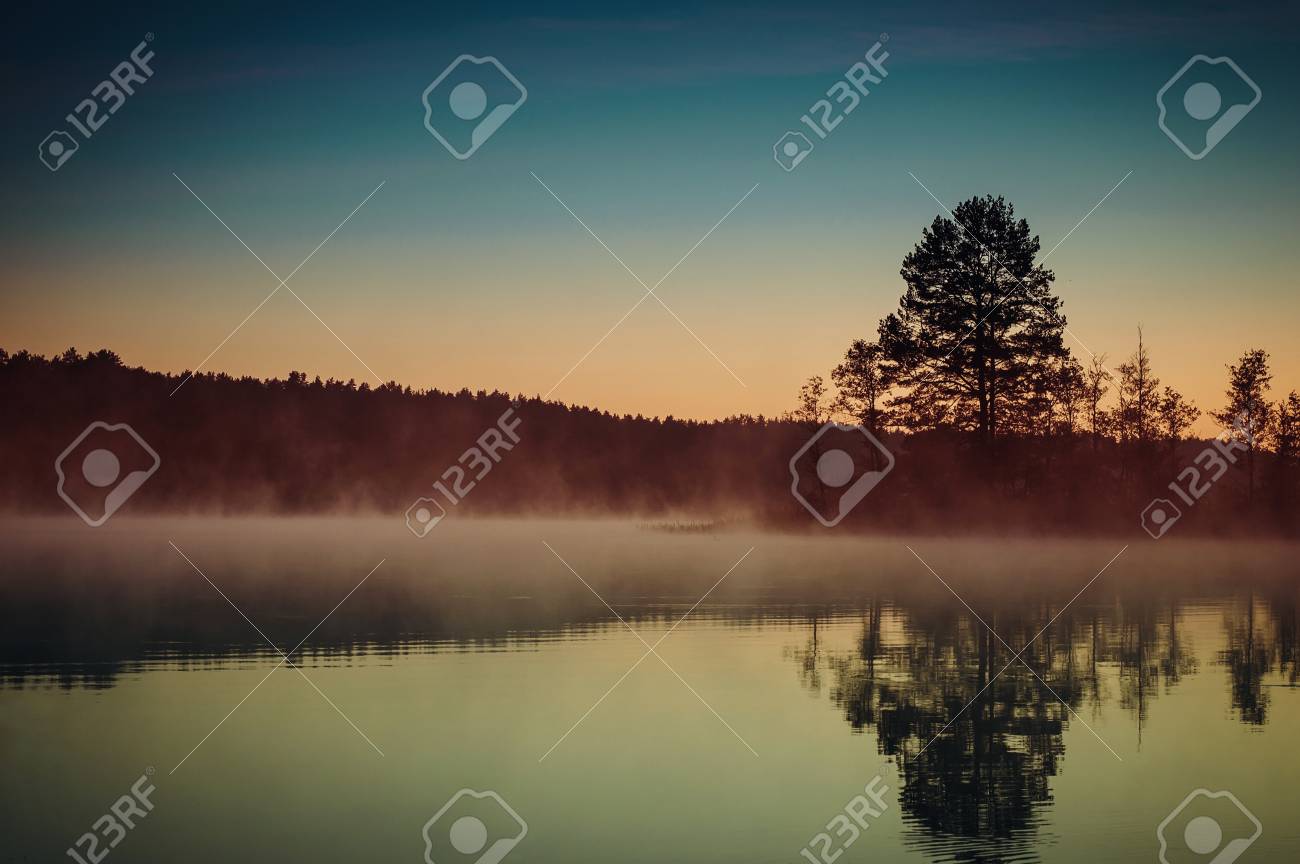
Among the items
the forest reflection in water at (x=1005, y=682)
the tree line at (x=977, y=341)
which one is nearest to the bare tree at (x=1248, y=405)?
the tree line at (x=977, y=341)

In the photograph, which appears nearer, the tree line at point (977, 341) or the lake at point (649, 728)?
the lake at point (649, 728)

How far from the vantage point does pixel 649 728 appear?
661 inches

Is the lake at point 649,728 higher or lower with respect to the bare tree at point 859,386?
lower

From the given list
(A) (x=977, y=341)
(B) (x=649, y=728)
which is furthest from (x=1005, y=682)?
(A) (x=977, y=341)

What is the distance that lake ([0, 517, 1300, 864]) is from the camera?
1192 cm

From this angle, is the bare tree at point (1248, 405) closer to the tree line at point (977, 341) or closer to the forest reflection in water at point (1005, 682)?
the tree line at point (977, 341)

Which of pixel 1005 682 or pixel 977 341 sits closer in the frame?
pixel 1005 682

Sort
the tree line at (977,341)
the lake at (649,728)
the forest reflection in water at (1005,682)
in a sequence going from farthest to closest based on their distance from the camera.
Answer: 1. the tree line at (977,341)
2. the forest reflection in water at (1005,682)
3. the lake at (649,728)

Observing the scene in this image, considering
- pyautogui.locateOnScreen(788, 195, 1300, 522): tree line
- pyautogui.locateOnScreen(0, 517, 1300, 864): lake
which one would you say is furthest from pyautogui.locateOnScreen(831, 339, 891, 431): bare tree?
pyautogui.locateOnScreen(0, 517, 1300, 864): lake

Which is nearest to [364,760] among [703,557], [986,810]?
[986,810]

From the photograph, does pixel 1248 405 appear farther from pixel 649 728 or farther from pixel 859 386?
pixel 649 728

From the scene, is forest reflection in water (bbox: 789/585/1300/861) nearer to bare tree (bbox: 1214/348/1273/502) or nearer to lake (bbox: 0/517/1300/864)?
lake (bbox: 0/517/1300/864)

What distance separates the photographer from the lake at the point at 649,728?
1192cm

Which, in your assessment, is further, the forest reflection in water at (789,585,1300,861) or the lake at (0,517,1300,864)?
the forest reflection in water at (789,585,1300,861)
